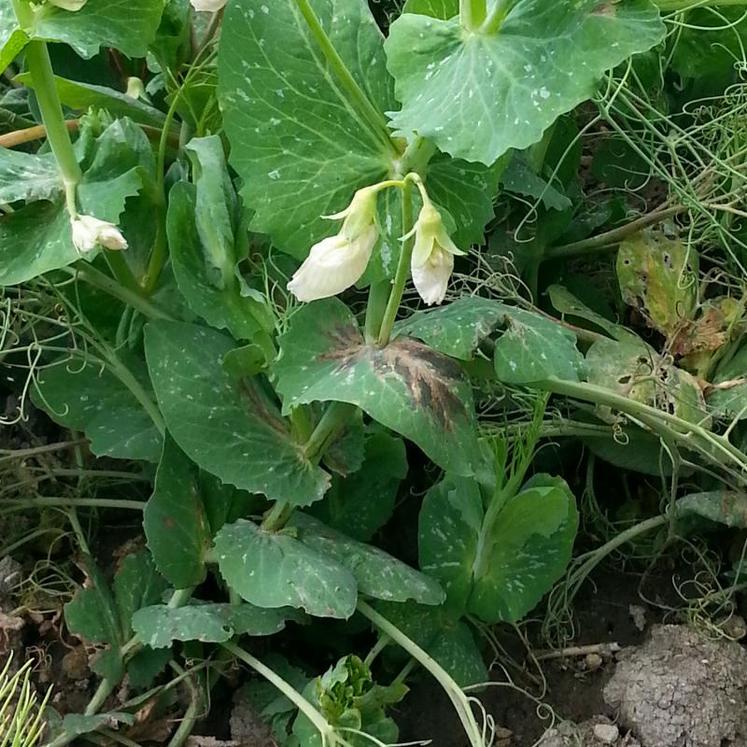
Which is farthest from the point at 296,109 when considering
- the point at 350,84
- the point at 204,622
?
the point at 204,622

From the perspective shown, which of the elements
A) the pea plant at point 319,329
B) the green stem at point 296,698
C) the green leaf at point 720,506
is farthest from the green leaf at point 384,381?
the green leaf at point 720,506

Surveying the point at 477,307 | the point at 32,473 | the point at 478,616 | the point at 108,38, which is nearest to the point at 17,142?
the point at 108,38

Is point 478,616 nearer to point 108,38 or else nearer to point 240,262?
point 240,262

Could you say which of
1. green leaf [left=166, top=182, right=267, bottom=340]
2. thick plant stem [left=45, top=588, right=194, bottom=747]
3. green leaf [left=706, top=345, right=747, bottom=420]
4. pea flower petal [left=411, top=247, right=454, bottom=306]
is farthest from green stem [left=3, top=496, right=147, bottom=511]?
green leaf [left=706, top=345, right=747, bottom=420]

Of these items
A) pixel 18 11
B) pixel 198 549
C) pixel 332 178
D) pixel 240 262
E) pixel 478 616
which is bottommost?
pixel 478 616

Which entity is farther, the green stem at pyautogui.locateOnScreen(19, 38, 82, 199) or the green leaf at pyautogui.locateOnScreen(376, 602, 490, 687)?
the green leaf at pyautogui.locateOnScreen(376, 602, 490, 687)

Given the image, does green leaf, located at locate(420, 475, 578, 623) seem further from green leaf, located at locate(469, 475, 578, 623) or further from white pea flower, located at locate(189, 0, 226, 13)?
white pea flower, located at locate(189, 0, 226, 13)
